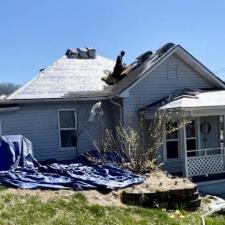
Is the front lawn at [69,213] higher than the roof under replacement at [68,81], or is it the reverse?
the roof under replacement at [68,81]

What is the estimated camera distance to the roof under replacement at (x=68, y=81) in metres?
18.9

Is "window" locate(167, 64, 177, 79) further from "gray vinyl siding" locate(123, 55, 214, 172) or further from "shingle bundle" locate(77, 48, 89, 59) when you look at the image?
"shingle bundle" locate(77, 48, 89, 59)

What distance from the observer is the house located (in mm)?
18172

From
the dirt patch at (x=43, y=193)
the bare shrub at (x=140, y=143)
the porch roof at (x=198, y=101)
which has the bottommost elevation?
the dirt patch at (x=43, y=193)

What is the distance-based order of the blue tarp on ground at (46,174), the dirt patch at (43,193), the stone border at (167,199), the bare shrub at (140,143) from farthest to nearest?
the bare shrub at (140,143) → the blue tarp on ground at (46,174) → the stone border at (167,199) → the dirt patch at (43,193)

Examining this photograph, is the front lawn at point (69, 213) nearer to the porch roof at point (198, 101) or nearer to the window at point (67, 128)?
the porch roof at point (198, 101)

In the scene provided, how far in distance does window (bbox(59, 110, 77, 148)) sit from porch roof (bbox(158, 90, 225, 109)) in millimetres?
3659

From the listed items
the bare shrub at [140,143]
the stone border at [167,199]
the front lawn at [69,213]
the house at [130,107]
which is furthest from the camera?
the house at [130,107]

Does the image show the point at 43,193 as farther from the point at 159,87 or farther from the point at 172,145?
the point at 159,87

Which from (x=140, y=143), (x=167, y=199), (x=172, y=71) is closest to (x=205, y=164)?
(x=140, y=143)

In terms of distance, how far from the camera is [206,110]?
18078mm

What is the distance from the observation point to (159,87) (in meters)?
19.7

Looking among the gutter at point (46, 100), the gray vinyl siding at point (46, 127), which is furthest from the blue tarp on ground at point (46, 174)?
the gutter at point (46, 100)

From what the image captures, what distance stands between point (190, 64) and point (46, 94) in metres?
6.09
